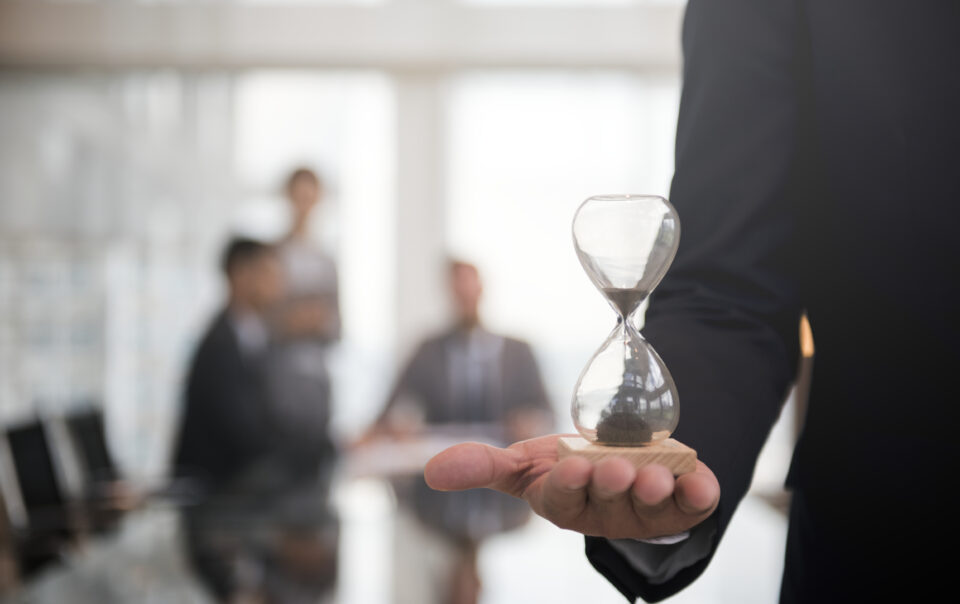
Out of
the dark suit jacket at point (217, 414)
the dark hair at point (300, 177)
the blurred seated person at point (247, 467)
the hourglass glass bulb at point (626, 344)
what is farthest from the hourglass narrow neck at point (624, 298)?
the dark hair at point (300, 177)

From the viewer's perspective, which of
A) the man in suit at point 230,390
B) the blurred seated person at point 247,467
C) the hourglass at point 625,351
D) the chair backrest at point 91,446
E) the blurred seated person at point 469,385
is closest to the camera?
the hourglass at point 625,351

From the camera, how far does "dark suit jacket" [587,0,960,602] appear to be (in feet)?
2.39

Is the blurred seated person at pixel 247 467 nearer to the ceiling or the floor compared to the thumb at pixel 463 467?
nearer to the floor

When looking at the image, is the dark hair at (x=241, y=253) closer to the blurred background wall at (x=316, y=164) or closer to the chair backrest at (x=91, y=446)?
the chair backrest at (x=91, y=446)

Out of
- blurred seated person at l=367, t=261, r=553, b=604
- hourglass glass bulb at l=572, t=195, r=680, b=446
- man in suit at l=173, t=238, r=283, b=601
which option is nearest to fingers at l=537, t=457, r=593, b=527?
hourglass glass bulb at l=572, t=195, r=680, b=446

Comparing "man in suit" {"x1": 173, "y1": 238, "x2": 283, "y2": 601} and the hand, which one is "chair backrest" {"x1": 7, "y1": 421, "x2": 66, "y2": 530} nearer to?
"man in suit" {"x1": 173, "y1": 238, "x2": 283, "y2": 601}

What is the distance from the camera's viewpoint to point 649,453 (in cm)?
60

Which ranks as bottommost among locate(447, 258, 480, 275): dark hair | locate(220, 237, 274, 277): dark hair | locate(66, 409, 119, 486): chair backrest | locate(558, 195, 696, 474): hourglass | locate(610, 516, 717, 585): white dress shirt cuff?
locate(66, 409, 119, 486): chair backrest

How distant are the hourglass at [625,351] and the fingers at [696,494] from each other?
68 mm

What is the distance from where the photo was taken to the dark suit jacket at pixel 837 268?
2.39 feet

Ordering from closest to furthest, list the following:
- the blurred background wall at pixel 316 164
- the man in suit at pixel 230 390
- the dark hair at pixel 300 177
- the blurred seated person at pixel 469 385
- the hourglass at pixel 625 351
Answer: the hourglass at pixel 625 351 < the man in suit at pixel 230 390 < the blurred seated person at pixel 469 385 < the dark hair at pixel 300 177 < the blurred background wall at pixel 316 164

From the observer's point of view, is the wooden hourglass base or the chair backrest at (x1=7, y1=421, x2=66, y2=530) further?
the chair backrest at (x1=7, y1=421, x2=66, y2=530)

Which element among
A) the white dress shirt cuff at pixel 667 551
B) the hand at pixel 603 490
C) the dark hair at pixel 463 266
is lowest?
the dark hair at pixel 463 266

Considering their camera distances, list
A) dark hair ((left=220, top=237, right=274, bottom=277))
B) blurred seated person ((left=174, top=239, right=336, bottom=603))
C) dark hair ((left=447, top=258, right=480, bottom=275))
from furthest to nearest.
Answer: dark hair ((left=447, top=258, right=480, bottom=275)), dark hair ((left=220, top=237, right=274, bottom=277)), blurred seated person ((left=174, top=239, right=336, bottom=603))
